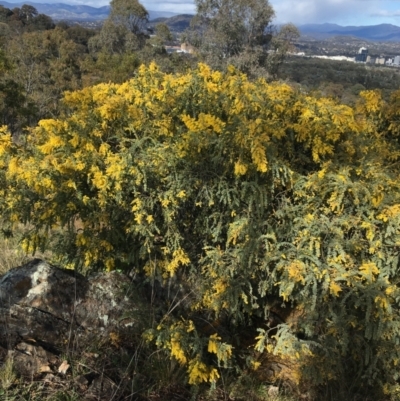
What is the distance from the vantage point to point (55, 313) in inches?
132

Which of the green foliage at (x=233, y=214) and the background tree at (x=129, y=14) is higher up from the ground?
the background tree at (x=129, y=14)

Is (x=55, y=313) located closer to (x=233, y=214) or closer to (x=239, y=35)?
(x=233, y=214)

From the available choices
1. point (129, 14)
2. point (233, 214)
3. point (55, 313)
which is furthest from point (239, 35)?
point (55, 313)

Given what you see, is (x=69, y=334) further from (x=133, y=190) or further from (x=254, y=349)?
(x=254, y=349)

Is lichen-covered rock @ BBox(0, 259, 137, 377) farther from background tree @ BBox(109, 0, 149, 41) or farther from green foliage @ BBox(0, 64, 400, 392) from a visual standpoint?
background tree @ BBox(109, 0, 149, 41)

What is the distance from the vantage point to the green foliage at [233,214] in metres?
3.49

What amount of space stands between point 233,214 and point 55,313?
5.52 feet

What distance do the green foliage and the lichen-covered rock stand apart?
0.34 meters

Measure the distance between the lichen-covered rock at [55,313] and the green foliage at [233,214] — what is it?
13.2 inches

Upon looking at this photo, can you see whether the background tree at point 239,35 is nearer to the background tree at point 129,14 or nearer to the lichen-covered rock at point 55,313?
the background tree at point 129,14

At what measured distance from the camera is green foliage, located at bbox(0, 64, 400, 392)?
3.49 meters

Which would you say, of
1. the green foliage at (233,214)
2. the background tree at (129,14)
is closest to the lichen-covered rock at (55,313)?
the green foliage at (233,214)

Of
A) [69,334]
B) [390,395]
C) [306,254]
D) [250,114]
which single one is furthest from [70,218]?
[390,395]

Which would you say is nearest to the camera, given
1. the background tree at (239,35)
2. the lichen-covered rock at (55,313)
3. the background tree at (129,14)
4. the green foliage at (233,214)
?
the lichen-covered rock at (55,313)
